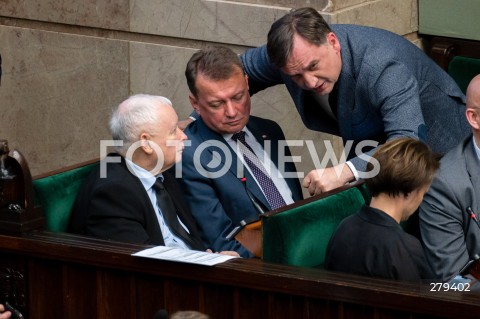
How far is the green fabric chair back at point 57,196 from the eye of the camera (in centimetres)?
457

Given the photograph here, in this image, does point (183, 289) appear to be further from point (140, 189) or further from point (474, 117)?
point (474, 117)

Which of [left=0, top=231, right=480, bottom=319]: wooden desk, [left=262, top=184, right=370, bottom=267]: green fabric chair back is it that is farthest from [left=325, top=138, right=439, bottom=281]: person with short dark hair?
[left=262, top=184, right=370, bottom=267]: green fabric chair back

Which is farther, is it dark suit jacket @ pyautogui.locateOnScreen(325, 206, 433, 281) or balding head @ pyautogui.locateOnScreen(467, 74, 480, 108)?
balding head @ pyautogui.locateOnScreen(467, 74, 480, 108)

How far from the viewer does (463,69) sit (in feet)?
21.2

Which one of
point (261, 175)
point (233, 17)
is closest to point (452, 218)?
point (261, 175)

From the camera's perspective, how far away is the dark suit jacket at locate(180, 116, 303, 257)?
4.82 m

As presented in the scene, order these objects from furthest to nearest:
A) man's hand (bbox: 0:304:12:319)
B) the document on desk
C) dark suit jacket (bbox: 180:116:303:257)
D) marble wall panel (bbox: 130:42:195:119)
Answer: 1. marble wall panel (bbox: 130:42:195:119)
2. dark suit jacket (bbox: 180:116:303:257)
3. man's hand (bbox: 0:304:12:319)
4. the document on desk

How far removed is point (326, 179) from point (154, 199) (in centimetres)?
70

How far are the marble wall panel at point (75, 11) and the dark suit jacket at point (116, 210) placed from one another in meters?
2.41

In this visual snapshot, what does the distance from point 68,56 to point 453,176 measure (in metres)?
3.28

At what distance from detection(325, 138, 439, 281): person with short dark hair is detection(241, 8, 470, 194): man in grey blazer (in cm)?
59

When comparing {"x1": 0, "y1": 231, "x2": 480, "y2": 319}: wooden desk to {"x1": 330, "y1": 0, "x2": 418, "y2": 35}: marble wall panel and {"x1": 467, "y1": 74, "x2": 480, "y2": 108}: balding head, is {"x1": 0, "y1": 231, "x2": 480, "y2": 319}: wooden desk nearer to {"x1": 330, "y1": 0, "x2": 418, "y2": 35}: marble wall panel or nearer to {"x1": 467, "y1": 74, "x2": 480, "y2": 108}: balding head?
{"x1": 467, "y1": 74, "x2": 480, "y2": 108}: balding head

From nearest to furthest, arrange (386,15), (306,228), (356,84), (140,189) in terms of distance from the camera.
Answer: (306,228)
(140,189)
(356,84)
(386,15)

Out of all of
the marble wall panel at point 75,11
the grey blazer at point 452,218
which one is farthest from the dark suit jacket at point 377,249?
the marble wall panel at point 75,11
